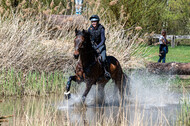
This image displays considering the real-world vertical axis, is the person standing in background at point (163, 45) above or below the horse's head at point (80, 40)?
below

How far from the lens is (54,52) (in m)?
10.4

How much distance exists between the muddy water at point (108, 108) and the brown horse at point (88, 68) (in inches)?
18.9

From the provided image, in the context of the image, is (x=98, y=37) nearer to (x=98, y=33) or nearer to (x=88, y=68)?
(x=98, y=33)

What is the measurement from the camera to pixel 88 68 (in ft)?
25.5

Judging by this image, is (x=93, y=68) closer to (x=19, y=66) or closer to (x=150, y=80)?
(x=19, y=66)

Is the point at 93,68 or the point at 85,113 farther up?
the point at 93,68

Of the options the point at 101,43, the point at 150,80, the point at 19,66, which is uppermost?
the point at 101,43

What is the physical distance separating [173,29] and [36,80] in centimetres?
3562

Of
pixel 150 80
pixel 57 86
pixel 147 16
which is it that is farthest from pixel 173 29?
pixel 57 86

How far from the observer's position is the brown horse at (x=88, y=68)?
7215 millimetres

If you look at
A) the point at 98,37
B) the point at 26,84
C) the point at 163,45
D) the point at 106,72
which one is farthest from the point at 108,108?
the point at 163,45

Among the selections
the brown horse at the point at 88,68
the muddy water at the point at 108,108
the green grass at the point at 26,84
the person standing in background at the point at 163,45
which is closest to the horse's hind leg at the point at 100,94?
the brown horse at the point at 88,68

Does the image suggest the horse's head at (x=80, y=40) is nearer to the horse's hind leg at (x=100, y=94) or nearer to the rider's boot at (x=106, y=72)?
the rider's boot at (x=106, y=72)

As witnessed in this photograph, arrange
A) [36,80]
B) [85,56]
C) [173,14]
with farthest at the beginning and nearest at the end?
[173,14]
[36,80]
[85,56]
